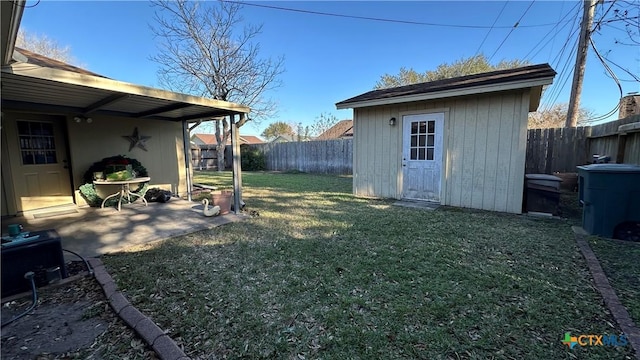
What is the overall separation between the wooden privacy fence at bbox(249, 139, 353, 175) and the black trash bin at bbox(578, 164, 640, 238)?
9.37 m

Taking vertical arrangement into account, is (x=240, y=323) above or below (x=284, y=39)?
below

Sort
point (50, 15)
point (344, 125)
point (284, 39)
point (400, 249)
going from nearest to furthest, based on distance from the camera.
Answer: point (400, 249) < point (50, 15) < point (284, 39) < point (344, 125)

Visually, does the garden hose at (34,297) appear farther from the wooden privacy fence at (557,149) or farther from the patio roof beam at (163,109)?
the wooden privacy fence at (557,149)

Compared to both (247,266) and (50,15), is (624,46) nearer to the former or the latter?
(247,266)

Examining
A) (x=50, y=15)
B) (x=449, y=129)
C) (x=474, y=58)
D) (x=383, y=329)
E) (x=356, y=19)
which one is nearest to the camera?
(x=383, y=329)

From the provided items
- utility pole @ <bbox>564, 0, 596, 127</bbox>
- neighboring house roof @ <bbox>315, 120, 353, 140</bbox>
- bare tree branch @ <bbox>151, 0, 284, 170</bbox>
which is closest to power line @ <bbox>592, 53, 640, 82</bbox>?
utility pole @ <bbox>564, 0, 596, 127</bbox>

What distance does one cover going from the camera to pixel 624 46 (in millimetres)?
7453

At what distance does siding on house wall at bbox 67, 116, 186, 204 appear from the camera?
5.73 m

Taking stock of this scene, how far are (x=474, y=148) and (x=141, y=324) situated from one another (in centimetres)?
588

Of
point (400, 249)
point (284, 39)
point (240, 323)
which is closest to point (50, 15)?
point (284, 39)

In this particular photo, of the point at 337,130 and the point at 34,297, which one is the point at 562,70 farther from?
the point at 337,130

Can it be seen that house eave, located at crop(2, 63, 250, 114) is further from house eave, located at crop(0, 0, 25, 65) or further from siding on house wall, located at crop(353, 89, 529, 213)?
siding on house wall, located at crop(353, 89, 529, 213)

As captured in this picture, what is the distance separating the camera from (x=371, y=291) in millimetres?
2387

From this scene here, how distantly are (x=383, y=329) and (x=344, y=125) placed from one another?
23.8 meters
